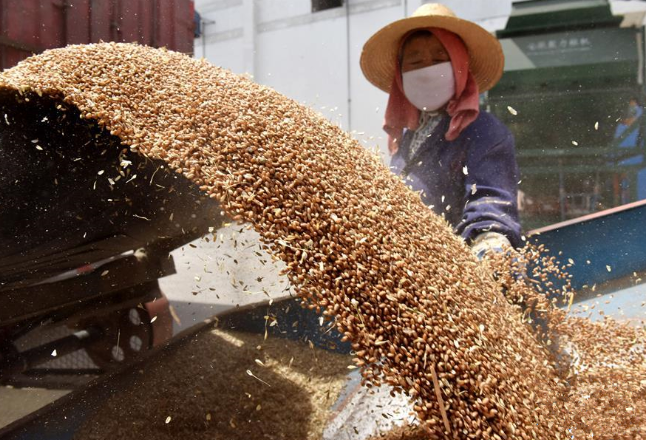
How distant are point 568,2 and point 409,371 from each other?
2212 mm

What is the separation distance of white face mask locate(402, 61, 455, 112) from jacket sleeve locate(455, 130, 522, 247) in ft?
0.66

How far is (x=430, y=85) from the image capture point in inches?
55.6

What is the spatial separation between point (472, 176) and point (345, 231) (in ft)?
2.61

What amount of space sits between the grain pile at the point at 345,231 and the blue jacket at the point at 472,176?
36 centimetres

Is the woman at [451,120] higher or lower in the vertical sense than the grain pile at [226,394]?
higher

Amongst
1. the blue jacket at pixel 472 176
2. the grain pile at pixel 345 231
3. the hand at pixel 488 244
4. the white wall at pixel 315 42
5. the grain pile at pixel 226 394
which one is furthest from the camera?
the white wall at pixel 315 42

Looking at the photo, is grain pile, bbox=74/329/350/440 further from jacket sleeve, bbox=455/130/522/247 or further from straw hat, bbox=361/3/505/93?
straw hat, bbox=361/3/505/93

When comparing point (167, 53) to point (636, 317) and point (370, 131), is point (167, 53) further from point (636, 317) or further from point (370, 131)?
point (636, 317)

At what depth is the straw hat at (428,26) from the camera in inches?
54.4

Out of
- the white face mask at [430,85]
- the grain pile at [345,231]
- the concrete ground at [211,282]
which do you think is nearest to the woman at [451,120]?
the white face mask at [430,85]

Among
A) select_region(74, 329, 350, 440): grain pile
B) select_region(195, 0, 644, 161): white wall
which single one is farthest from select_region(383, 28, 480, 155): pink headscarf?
select_region(74, 329, 350, 440): grain pile

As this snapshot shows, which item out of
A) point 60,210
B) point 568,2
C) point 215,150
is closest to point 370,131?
point 215,150

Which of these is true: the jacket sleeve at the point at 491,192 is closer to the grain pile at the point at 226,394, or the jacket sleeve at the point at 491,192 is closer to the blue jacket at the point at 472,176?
the blue jacket at the point at 472,176

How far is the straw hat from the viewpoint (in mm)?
1382
